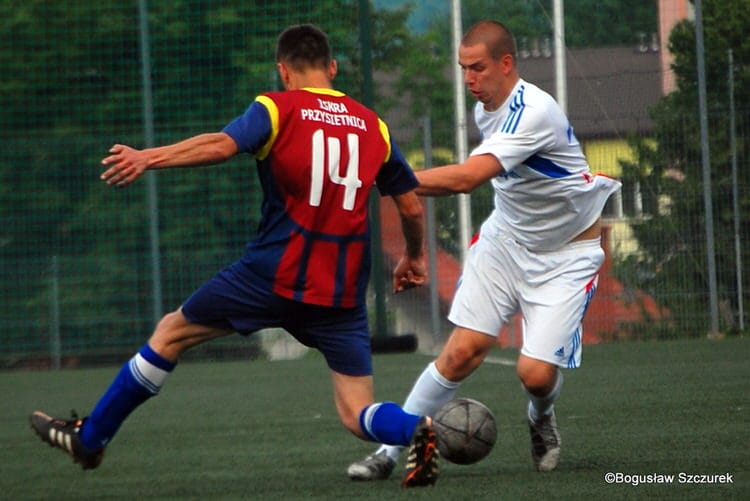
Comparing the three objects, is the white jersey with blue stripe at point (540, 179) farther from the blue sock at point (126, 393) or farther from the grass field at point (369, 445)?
the blue sock at point (126, 393)

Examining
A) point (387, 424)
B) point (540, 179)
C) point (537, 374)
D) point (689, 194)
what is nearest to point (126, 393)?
point (387, 424)

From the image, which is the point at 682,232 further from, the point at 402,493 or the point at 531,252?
the point at 402,493

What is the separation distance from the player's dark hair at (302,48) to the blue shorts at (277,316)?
2.68 feet

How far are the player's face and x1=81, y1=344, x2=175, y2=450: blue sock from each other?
1805mm

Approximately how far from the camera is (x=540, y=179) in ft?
20.6

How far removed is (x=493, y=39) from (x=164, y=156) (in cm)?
187

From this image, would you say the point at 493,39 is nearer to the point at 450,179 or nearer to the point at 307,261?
the point at 450,179

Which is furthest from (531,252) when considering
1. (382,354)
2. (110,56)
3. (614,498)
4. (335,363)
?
(110,56)

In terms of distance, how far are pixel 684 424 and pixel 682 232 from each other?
761 centimetres

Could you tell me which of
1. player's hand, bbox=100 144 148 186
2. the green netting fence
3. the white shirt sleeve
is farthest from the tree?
player's hand, bbox=100 144 148 186

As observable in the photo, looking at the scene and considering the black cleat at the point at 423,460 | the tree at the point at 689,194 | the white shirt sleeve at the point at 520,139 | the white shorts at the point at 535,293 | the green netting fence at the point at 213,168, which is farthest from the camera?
the green netting fence at the point at 213,168

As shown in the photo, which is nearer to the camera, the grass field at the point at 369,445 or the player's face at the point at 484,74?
the grass field at the point at 369,445

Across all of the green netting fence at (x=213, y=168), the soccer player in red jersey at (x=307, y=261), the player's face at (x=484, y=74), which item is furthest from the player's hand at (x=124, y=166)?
the green netting fence at (x=213, y=168)

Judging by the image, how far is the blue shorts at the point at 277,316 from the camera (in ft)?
18.1
